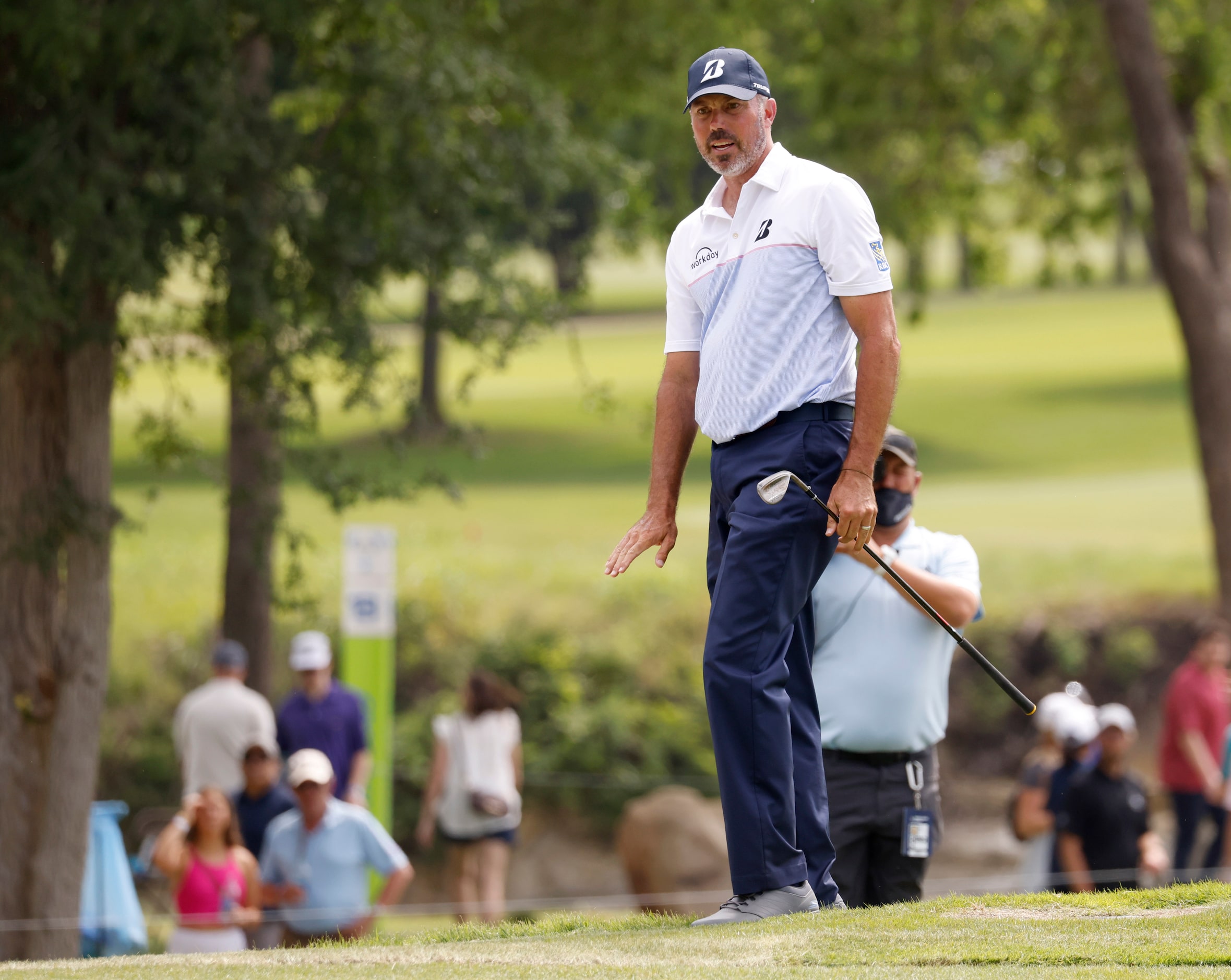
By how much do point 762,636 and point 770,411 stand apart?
0.58 m

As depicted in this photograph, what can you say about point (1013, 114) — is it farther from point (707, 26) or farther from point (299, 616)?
point (299, 616)

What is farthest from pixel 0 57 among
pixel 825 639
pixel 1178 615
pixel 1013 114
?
pixel 1178 615

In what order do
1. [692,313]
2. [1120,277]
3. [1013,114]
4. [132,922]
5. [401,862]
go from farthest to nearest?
[1120,277] < [1013,114] < [132,922] < [401,862] < [692,313]

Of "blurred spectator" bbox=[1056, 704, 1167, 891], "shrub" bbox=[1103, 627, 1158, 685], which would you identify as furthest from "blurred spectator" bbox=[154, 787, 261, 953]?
"shrub" bbox=[1103, 627, 1158, 685]

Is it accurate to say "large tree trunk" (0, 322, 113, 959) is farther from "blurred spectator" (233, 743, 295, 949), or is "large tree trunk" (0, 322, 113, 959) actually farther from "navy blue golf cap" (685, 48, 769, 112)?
"navy blue golf cap" (685, 48, 769, 112)

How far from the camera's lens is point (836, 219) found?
448cm

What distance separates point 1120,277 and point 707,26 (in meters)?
59.3

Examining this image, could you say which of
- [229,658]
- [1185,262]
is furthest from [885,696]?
[1185,262]

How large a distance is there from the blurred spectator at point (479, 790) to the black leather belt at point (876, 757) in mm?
6834

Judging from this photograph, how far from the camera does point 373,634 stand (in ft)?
41.4

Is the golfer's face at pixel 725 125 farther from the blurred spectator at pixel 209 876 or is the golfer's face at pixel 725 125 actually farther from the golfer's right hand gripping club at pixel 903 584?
the blurred spectator at pixel 209 876

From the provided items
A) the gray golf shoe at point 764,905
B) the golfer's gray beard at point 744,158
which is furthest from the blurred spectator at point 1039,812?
the golfer's gray beard at point 744,158

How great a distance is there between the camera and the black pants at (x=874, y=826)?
222 inches

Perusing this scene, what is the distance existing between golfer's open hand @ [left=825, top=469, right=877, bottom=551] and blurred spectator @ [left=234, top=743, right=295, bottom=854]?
259 inches
